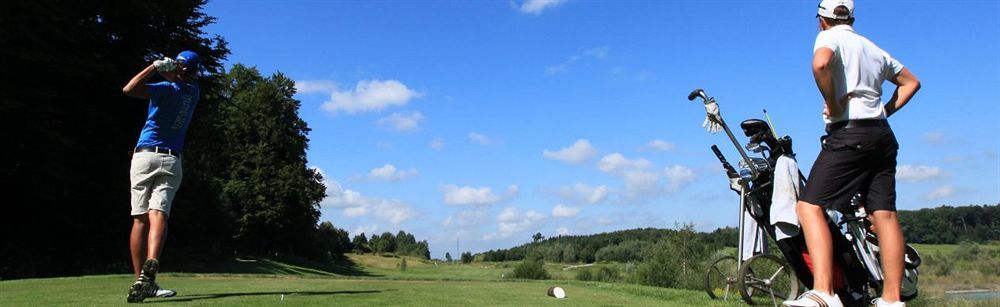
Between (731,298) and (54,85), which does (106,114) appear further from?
(731,298)

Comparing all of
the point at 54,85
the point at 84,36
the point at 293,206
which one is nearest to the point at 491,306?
the point at 54,85

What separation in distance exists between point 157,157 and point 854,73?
5282mm

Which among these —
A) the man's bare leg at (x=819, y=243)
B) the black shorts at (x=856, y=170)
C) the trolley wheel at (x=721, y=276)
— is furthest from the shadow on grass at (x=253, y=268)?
the black shorts at (x=856, y=170)

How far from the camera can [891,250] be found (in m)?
3.76

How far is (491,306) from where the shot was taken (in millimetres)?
5453

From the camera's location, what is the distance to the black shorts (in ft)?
12.1

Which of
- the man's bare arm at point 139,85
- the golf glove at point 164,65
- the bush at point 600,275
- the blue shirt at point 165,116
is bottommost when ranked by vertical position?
the bush at point 600,275

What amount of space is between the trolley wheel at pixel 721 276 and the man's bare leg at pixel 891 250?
312 cm

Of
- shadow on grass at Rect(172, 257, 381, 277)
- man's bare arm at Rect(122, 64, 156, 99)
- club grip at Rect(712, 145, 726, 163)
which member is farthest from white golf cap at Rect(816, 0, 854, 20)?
shadow on grass at Rect(172, 257, 381, 277)

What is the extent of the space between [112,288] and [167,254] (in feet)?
63.0

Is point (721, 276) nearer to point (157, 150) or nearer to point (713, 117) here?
point (713, 117)

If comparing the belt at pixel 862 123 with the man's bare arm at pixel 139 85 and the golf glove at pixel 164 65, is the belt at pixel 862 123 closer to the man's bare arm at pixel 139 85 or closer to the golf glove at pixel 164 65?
the golf glove at pixel 164 65

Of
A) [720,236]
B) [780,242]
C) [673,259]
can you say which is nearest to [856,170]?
[780,242]

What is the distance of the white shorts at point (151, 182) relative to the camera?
19.1ft
